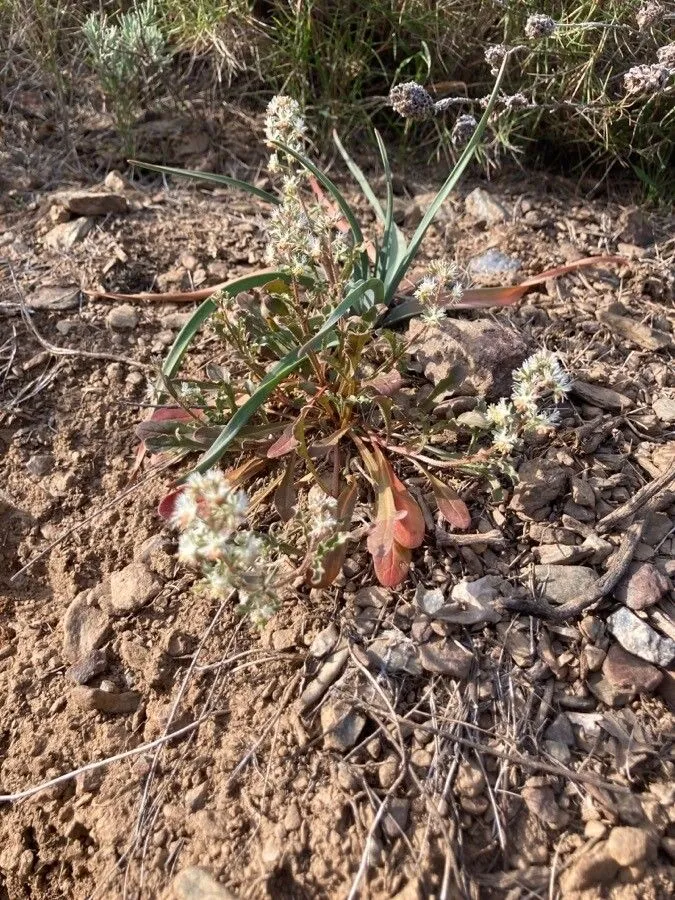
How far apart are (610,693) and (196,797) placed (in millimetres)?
973

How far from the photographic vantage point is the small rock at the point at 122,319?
2566 millimetres

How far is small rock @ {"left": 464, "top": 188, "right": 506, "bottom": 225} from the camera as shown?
2.85 metres

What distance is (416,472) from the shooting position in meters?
2.11

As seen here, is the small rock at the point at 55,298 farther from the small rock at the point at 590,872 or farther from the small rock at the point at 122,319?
the small rock at the point at 590,872

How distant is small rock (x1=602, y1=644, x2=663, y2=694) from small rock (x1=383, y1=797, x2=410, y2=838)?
56 centimetres

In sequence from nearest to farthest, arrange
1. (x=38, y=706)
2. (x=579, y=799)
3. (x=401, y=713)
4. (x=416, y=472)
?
(x=579, y=799) → (x=401, y=713) → (x=38, y=706) → (x=416, y=472)

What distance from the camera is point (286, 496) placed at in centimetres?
196

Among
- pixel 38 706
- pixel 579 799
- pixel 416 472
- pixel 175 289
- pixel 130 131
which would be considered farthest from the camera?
pixel 130 131

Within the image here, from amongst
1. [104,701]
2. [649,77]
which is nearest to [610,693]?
[104,701]

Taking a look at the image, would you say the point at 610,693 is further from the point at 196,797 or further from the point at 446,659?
the point at 196,797

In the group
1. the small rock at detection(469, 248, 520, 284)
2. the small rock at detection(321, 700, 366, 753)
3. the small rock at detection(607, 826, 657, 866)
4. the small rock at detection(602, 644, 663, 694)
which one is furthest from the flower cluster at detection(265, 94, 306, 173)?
the small rock at detection(607, 826, 657, 866)

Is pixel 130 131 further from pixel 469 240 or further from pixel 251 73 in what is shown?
pixel 469 240

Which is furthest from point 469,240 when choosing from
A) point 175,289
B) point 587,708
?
point 587,708

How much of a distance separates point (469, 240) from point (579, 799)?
1.98 metres
